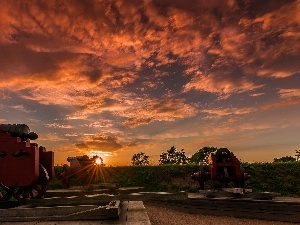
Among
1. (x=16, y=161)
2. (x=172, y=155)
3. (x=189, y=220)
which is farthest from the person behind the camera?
(x=172, y=155)

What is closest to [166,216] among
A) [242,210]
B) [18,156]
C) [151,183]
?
[242,210]

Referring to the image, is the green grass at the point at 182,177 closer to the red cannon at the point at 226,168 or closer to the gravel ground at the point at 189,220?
the red cannon at the point at 226,168

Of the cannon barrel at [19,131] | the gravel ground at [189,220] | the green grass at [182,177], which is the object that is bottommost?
the gravel ground at [189,220]

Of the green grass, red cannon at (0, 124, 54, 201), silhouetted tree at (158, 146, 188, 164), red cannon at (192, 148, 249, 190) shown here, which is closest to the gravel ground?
red cannon at (192, 148, 249, 190)

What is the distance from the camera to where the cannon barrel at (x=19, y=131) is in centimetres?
753

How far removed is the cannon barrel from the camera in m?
7.53

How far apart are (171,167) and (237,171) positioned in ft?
23.1

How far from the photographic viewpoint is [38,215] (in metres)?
4.93

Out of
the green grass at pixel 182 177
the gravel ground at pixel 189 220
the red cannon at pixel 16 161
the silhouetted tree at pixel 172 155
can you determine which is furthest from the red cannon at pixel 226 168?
the silhouetted tree at pixel 172 155

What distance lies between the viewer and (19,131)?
25.2 feet

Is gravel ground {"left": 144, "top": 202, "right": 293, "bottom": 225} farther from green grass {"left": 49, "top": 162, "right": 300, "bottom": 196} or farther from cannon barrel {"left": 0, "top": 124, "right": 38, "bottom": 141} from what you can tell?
green grass {"left": 49, "top": 162, "right": 300, "bottom": 196}

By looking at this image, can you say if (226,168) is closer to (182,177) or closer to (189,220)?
(189,220)

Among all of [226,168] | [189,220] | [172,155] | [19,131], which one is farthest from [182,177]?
[172,155]

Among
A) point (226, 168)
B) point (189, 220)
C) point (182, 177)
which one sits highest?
point (226, 168)
